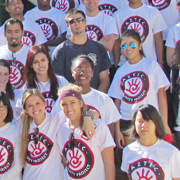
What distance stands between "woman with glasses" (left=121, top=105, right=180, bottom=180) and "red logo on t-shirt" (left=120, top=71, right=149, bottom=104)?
0.87 metres

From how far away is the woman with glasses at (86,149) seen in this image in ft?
13.6

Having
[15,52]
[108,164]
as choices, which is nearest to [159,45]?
[15,52]

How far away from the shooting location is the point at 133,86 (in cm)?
504

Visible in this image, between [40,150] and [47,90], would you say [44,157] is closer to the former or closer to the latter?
[40,150]

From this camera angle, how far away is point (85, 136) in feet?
13.6

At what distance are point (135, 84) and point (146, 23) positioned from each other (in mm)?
1226

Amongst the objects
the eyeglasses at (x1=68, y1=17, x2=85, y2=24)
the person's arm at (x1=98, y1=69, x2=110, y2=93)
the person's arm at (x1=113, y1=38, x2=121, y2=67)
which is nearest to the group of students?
the person's arm at (x1=98, y1=69, x2=110, y2=93)

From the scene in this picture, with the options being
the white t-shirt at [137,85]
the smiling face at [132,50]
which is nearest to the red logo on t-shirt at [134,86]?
the white t-shirt at [137,85]

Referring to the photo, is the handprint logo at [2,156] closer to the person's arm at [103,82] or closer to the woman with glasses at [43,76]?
the woman with glasses at [43,76]

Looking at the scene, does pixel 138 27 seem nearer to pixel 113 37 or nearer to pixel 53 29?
pixel 113 37

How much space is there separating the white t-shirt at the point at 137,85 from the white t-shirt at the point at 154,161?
3.07ft

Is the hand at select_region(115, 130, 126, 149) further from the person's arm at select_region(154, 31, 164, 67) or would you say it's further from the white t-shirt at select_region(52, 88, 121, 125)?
the person's arm at select_region(154, 31, 164, 67)

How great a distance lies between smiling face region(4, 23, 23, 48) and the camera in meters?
5.64

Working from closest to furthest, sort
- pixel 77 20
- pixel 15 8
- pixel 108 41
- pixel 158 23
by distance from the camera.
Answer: pixel 77 20 → pixel 108 41 → pixel 158 23 → pixel 15 8
